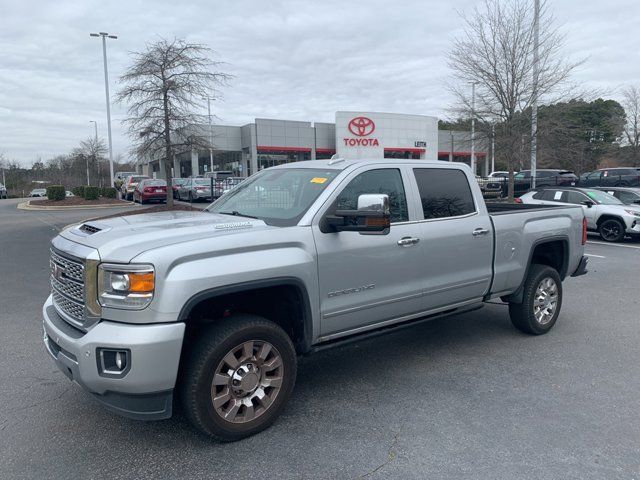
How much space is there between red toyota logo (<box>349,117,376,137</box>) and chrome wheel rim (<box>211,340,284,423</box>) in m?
39.3

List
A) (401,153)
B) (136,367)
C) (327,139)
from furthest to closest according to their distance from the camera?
(327,139) → (401,153) → (136,367)

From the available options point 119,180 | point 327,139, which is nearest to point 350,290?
point 119,180

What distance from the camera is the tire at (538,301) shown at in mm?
5707

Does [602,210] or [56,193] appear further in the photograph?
[56,193]

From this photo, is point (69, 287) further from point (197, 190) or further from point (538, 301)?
point (197, 190)

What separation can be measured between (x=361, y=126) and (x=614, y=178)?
19688 mm

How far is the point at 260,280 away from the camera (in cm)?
353

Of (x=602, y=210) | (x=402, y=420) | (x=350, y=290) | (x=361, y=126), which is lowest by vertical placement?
(x=402, y=420)

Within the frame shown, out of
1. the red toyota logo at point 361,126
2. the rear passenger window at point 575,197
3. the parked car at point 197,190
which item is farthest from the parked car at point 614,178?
the parked car at point 197,190

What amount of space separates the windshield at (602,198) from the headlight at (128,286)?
1428cm

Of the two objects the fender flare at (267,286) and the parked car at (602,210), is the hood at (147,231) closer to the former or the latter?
the fender flare at (267,286)

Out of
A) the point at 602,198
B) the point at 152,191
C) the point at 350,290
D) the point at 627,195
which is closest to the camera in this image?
the point at 350,290

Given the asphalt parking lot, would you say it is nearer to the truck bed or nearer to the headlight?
the headlight

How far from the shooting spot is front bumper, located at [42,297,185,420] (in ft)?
10.1
